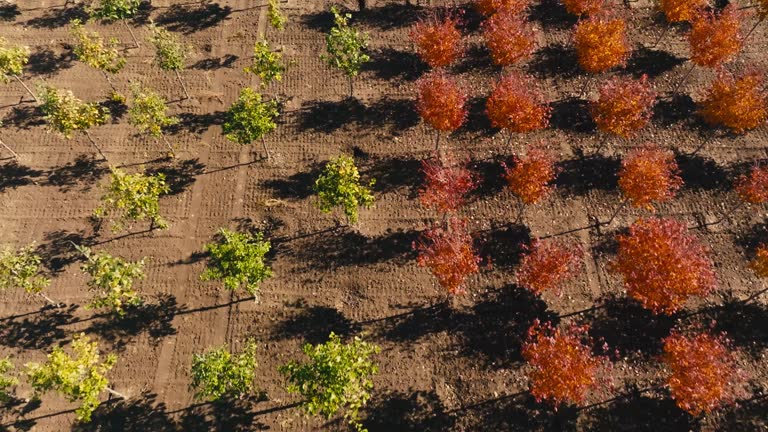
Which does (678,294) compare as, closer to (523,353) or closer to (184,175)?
(523,353)

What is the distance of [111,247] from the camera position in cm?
3194

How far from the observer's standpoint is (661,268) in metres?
26.8

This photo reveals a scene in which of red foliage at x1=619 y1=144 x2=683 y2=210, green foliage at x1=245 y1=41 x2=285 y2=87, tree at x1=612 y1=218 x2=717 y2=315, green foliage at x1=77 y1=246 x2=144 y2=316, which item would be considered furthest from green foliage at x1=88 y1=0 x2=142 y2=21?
tree at x1=612 y1=218 x2=717 y2=315

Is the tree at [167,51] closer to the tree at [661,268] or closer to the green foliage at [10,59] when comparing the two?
the green foliage at [10,59]

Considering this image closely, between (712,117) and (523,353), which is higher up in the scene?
(712,117)

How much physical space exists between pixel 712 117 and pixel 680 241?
12.0 meters

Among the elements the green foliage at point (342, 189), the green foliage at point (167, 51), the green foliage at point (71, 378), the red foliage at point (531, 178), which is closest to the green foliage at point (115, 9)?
the green foliage at point (167, 51)

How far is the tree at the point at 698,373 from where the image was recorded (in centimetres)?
2436

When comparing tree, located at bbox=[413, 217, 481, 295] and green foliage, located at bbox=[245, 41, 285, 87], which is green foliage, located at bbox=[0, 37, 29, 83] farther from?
tree, located at bbox=[413, 217, 481, 295]

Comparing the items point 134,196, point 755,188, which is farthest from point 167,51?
point 755,188

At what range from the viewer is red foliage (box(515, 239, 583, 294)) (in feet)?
91.1

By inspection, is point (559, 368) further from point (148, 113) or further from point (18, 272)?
point (148, 113)

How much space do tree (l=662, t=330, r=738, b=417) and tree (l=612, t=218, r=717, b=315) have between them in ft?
7.26

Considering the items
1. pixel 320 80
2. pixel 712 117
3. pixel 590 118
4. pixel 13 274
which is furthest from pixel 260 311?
pixel 712 117
